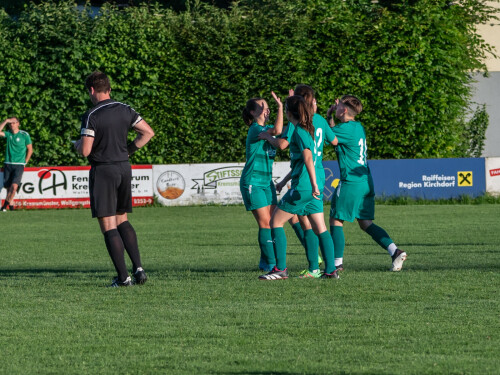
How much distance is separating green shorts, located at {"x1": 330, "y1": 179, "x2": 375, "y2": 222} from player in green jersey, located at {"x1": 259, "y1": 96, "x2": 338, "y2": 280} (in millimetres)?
549

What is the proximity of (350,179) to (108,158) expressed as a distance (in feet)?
7.94

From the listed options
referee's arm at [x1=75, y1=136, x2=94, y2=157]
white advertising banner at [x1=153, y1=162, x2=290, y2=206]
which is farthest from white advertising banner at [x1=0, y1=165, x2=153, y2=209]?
referee's arm at [x1=75, y1=136, x2=94, y2=157]

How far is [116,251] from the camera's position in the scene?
8.59m

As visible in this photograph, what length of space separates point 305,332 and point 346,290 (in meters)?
2.04

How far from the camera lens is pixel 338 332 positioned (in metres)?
6.09

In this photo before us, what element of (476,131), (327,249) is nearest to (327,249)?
(327,249)

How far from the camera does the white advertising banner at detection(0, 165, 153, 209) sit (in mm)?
22188

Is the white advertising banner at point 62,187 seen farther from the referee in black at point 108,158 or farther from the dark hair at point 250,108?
the referee in black at point 108,158

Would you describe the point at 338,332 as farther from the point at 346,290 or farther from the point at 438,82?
the point at 438,82

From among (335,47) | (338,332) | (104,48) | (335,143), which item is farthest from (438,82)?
(338,332)

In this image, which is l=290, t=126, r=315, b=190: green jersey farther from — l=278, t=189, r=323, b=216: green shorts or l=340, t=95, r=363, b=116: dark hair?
l=340, t=95, r=363, b=116: dark hair

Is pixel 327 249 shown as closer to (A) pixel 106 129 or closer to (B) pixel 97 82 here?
(A) pixel 106 129

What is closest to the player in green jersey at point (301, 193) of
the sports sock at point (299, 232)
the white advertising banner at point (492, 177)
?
the sports sock at point (299, 232)

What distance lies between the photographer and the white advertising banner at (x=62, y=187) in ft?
72.8
